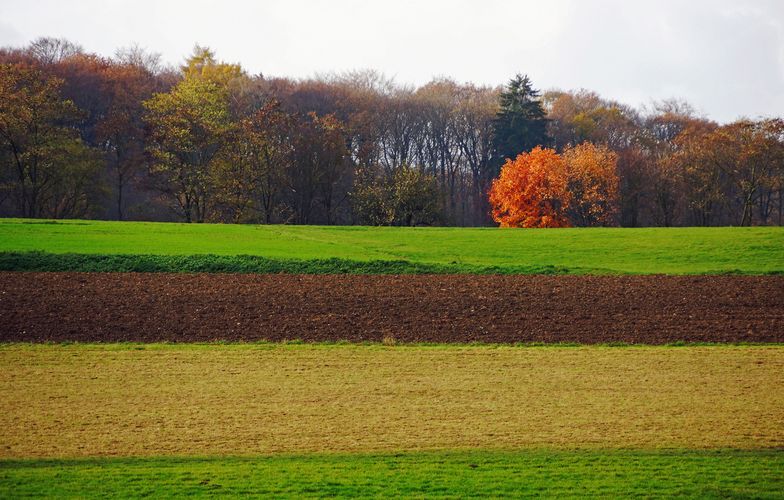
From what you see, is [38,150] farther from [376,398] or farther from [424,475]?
[424,475]

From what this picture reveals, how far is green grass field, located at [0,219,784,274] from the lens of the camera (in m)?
32.2

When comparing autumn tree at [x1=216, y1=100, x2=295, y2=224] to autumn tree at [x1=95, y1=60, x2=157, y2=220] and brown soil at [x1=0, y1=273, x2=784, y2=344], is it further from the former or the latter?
brown soil at [x1=0, y1=273, x2=784, y2=344]

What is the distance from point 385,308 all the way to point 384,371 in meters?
7.52

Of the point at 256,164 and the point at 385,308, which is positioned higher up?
the point at 256,164

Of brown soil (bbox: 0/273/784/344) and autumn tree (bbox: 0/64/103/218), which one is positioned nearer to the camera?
brown soil (bbox: 0/273/784/344)

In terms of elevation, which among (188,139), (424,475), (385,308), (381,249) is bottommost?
(424,475)

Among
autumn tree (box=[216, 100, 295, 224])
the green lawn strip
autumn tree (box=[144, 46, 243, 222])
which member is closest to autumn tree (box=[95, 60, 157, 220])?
autumn tree (box=[144, 46, 243, 222])

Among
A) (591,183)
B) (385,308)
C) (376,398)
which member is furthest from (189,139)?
(376,398)

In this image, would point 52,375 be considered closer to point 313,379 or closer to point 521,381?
point 313,379

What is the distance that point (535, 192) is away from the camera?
67.7 m

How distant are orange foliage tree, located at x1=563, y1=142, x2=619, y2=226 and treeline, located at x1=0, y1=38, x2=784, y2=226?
0.82m

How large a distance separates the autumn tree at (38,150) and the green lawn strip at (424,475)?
51.7 metres

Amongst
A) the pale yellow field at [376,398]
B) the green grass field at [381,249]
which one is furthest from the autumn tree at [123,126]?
the pale yellow field at [376,398]

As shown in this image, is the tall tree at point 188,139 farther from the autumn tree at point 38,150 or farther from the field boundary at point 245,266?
the field boundary at point 245,266
